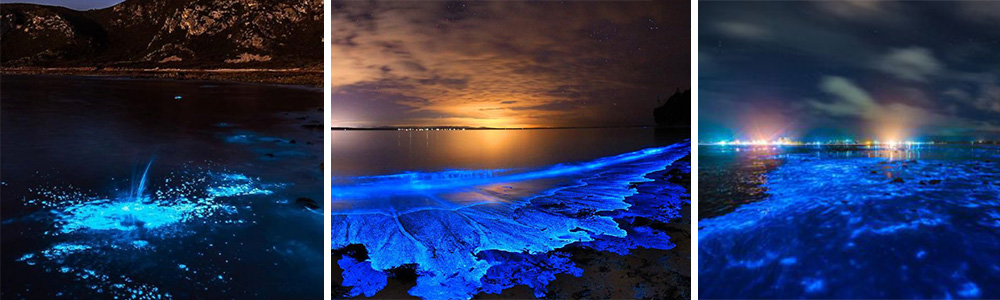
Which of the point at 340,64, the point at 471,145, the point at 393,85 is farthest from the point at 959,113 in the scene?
the point at 340,64

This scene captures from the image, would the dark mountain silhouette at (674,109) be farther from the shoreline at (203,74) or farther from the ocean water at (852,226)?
the shoreline at (203,74)

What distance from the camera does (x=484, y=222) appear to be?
3.67 meters

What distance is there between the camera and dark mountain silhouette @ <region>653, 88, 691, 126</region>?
14.6ft

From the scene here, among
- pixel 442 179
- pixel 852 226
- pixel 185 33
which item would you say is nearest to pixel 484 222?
pixel 442 179

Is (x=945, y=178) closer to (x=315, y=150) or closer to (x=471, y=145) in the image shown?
(x=471, y=145)

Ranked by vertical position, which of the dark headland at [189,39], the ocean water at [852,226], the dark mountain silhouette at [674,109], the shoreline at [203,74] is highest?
the dark headland at [189,39]

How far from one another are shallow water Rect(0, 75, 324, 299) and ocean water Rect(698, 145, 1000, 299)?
9.52ft

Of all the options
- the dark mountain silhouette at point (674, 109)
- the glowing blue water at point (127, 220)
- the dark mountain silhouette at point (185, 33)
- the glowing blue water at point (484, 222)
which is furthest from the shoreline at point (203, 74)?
the dark mountain silhouette at point (674, 109)

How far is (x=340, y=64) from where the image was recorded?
Result: 413 centimetres

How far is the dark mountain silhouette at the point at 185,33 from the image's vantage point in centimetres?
1526

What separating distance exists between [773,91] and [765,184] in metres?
0.92

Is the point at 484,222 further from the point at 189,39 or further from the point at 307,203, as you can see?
the point at 189,39

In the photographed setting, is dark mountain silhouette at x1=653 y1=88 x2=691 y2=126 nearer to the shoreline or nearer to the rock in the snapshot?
the rock

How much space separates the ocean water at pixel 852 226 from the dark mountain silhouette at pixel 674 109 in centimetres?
46
